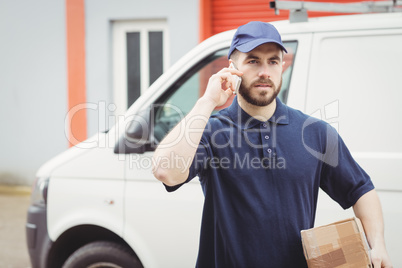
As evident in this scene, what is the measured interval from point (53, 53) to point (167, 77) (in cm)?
505

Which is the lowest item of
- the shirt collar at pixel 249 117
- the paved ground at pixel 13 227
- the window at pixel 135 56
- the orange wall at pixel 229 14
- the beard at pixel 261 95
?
the paved ground at pixel 13 227

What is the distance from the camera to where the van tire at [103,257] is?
9.80 feet

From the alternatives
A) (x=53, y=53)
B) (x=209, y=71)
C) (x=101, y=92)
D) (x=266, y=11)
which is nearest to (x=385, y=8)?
(x=209, y=71)

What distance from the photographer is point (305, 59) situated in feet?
9.12

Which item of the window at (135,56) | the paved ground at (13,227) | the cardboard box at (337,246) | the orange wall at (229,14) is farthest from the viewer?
the window at (135,56)

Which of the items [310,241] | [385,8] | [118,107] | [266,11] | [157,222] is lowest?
[157,222]

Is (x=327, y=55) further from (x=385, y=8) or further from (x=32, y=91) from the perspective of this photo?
(x=32, y=91)

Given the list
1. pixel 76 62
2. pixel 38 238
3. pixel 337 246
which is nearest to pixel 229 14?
pixel 76 62

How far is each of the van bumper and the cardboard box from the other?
199 cm

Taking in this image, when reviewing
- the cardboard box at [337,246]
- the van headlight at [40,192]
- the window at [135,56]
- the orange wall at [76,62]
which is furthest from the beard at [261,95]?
the orange wall at [76,62]

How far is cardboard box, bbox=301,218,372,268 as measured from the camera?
1750mm

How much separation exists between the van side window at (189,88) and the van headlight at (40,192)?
0.80 m

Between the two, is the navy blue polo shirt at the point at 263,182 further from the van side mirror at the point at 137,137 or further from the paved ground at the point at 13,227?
the paved ground at the point at 13,227

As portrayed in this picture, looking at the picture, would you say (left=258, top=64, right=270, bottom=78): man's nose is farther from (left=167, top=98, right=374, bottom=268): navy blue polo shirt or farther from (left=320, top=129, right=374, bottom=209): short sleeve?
(left=320, top=129, right=374, bottom=209): short sleeve
